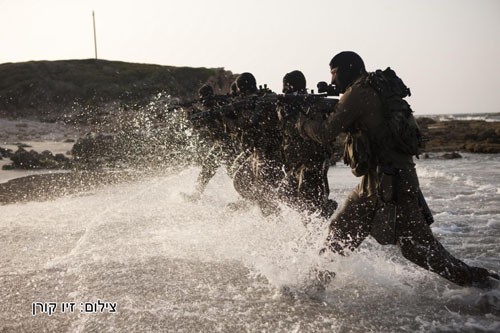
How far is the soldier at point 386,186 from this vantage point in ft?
11.0

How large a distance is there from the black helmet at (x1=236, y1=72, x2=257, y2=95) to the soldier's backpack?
390cm

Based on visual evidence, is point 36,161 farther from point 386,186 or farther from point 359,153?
point 386,186

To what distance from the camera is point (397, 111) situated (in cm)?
331

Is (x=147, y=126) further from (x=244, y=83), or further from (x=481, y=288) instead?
(x=481, y=288)

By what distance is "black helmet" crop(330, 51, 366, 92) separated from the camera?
3.62 meters

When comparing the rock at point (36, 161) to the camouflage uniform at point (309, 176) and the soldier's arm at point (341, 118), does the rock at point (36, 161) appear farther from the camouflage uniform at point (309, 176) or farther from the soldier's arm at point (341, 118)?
the soldier's arm at point (341, 118)

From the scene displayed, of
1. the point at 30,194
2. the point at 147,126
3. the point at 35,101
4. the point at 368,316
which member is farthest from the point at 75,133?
the point at 368,316

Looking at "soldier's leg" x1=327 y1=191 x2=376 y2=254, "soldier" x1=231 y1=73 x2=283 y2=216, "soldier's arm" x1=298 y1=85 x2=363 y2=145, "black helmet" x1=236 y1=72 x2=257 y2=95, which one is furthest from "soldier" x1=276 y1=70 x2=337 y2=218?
"black helmet" x1=236 y1=72 x2=257 y2=95

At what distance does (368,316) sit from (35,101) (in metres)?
38.7

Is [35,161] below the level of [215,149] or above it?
below

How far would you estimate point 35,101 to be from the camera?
3638 centimetres

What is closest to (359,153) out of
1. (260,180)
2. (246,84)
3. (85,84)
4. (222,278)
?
(222,278)

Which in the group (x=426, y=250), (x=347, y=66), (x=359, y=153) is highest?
(x=347, y=66)

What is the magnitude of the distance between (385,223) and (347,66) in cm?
134
